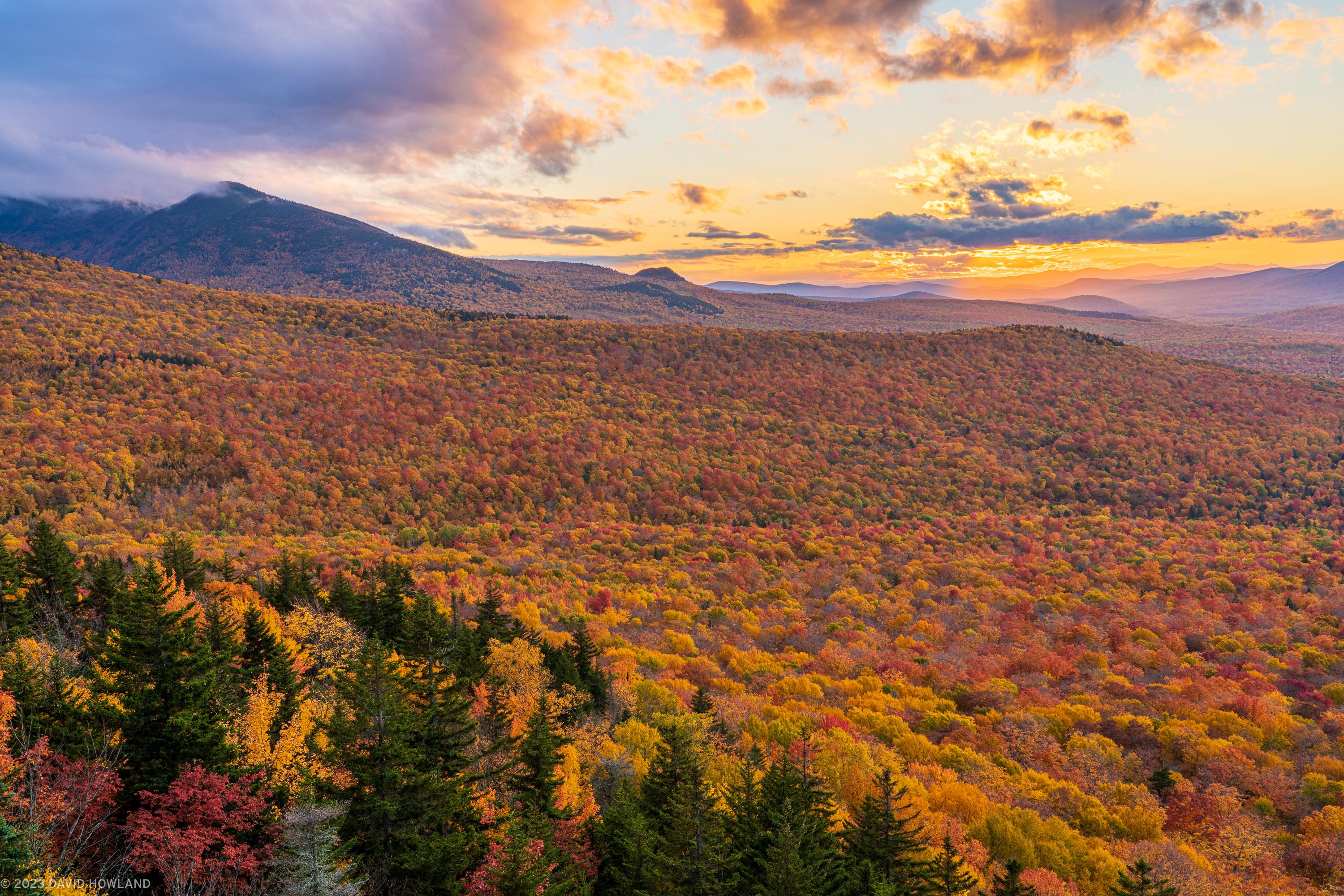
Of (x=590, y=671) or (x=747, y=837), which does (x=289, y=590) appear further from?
(x=747, y=837)

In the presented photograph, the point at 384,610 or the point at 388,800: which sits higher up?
the point at 388,800

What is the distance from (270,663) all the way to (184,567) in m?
14.0

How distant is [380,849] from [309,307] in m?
122

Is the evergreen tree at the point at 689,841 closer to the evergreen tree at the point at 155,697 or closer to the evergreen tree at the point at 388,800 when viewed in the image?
the evergreen tree at the point at 388,800

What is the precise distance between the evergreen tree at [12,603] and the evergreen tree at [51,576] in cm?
43

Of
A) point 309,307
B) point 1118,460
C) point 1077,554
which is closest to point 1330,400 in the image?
point 1118,460

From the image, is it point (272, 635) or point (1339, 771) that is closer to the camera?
point (272, 635)

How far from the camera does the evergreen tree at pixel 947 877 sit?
14.5m

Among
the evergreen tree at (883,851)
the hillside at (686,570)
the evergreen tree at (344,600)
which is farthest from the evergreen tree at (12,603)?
the evergreen tree at (883,851)

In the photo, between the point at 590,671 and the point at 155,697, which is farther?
the point at 590,671

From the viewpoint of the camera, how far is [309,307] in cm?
11469

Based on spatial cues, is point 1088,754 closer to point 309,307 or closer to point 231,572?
point 231,572

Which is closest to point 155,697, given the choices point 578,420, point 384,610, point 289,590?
point 384,610

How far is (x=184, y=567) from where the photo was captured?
3334 cm
